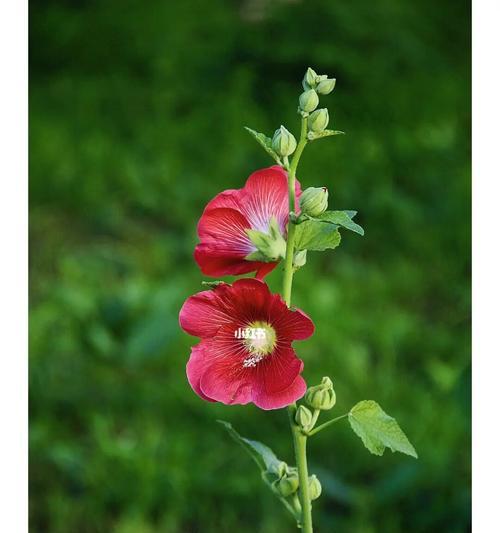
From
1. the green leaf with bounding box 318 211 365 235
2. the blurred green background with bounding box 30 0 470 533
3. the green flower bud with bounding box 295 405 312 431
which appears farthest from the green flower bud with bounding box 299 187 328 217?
the blurred green background with bounding box 30 0 470 533

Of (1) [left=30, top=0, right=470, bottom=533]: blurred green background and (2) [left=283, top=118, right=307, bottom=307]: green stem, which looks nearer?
(2) [left=283, top=118, right=307, bottom=307]: green stem

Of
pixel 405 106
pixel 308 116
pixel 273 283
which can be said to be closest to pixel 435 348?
pixel 273 283

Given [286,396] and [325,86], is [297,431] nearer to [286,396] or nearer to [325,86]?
[286,396]

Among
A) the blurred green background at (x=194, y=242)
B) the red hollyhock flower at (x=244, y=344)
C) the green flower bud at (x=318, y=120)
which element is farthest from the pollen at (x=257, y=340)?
the blurred green background at (x=194, y=242)

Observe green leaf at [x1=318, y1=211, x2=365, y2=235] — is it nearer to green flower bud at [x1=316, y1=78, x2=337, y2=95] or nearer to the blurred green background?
green flower bud at [x1=316, y1=78, x2=337, y2=95]

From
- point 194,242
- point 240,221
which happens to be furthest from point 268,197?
point 194,242

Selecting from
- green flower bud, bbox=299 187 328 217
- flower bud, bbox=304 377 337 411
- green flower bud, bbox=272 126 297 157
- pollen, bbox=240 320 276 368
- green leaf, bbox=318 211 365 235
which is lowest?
flower bud, bbox=304 377 337 411

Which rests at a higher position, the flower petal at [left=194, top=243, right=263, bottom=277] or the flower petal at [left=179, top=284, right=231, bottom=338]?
the flower petal at [left=194, top=243, right=263, bottom=277]
